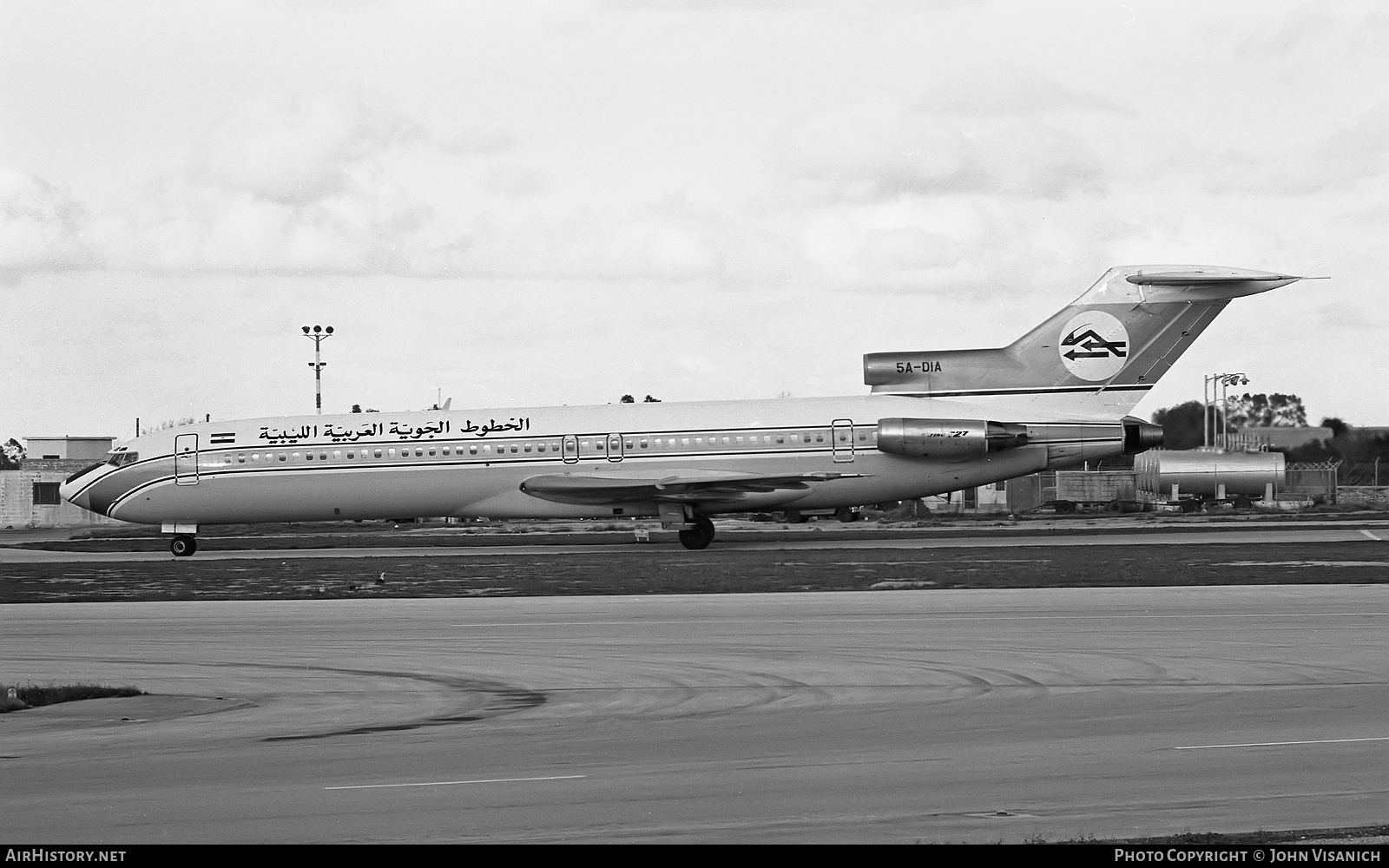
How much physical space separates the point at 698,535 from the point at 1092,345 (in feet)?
38.4

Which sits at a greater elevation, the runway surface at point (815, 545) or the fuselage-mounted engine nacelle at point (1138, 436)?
the fuselage-mounted engine nacelle at point (1138, 436)

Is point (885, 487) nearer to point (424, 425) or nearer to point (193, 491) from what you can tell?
point (424, 425)

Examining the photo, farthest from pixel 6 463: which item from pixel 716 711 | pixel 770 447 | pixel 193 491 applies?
pixel 716 711

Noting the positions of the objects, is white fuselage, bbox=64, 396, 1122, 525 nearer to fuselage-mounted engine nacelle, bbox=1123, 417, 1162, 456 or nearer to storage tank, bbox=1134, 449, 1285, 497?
fuselage-mounted engine nacelle, bbox=1123, 417, 1162, 456

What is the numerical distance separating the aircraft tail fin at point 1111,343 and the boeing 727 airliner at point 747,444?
0.04 m

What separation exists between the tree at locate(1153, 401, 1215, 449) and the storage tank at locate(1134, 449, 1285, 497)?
34835 mm

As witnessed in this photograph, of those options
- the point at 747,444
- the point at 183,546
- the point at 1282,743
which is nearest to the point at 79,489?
the point at 183,546

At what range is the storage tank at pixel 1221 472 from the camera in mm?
65000

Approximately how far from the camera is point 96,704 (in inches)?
559

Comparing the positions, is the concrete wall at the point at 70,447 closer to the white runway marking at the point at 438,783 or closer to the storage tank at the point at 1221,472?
the storage tank at the point at 1221,472

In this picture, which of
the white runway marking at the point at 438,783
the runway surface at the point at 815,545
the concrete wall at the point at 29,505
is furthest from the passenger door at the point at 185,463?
the concrete wall at the point at 29,505

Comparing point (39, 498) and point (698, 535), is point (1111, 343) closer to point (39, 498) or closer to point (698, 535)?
point (698, 535)

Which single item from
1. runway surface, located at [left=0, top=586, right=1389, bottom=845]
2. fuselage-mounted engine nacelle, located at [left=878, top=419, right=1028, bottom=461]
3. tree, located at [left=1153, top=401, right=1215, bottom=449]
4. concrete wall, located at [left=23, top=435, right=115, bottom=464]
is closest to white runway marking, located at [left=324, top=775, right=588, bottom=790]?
runway surface, located at [left=0, top=586, right=1389, bottom=845]
